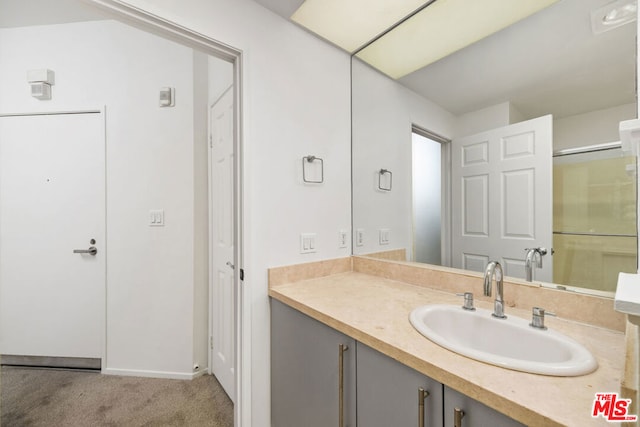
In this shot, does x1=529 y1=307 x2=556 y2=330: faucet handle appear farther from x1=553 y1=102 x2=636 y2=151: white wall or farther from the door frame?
the door frame

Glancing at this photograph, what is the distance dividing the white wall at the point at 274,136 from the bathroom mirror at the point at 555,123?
0.46 meters

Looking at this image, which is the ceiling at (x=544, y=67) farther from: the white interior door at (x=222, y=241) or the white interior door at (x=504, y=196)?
the white interior door at (x=222, y=241)

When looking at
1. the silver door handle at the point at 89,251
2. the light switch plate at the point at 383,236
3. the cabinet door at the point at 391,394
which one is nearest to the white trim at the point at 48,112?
the silver door handle at the point at 89,251

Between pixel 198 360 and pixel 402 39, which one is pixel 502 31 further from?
pixel 198 360

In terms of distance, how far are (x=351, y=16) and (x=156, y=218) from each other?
1849 mm

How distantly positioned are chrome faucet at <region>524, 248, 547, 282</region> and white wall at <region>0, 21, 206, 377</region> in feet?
6.46

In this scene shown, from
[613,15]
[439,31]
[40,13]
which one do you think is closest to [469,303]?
[613,15]

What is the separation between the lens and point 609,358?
685 mm

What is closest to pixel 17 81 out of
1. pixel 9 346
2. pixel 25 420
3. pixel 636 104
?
pixel 9 346

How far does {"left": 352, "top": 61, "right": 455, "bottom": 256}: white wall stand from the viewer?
5.20 ft

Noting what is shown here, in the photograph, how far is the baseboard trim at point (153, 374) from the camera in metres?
1.94

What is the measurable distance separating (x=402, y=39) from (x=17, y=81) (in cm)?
287

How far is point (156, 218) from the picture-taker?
1976 mm

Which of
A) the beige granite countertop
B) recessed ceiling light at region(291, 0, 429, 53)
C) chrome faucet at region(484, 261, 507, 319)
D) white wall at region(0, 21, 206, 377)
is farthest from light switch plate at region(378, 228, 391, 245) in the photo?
white wall at region(0, 21, 206, 377)
